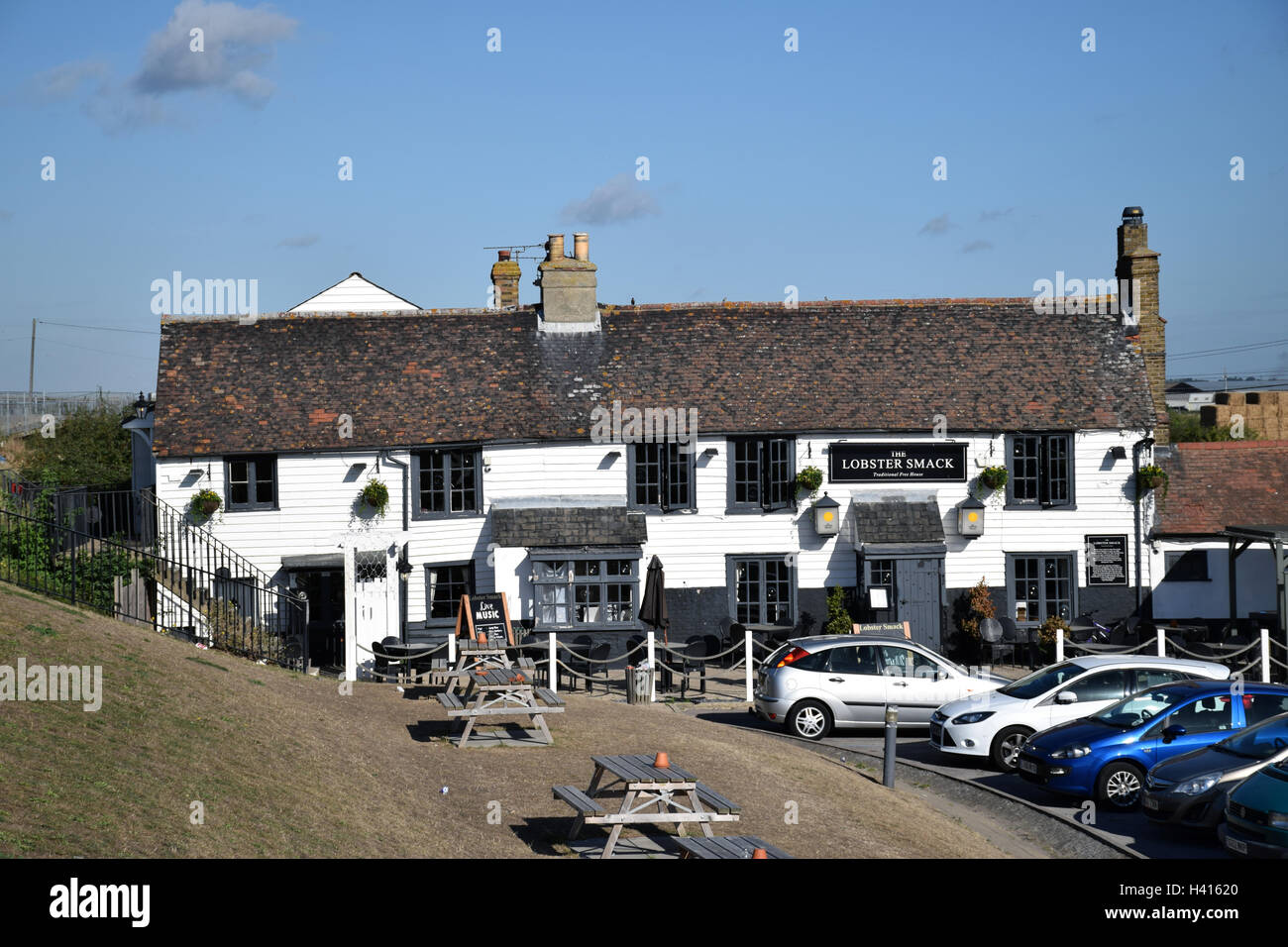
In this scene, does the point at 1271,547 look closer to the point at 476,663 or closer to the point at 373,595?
the point at 476,663

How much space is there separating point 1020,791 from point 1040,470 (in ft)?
40.4

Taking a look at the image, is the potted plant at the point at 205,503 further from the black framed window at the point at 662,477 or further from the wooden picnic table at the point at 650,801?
the wooden picnic table at the point at 650,801

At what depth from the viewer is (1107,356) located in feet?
95.6

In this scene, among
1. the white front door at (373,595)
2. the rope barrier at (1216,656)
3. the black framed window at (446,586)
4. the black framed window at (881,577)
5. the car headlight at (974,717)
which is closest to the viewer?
the car headlight at (974,717)

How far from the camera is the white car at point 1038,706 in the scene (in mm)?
17969

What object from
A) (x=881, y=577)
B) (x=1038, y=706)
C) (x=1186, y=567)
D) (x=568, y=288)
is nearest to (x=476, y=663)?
(x=1038, y=706)

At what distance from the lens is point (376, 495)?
26.5 m

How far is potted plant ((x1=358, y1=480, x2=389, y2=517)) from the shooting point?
1041 inches

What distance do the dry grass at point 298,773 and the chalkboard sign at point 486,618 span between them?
4938mm

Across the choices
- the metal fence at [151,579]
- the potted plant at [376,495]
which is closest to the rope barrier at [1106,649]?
the potted plant at [376,495]

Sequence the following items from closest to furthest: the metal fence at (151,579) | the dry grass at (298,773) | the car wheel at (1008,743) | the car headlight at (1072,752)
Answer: the dry grass at (298,773), the car headlight at (1072,752), the car wheel at (1008,743), the metal fence at (151,579)

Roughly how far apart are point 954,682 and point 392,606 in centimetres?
1160
